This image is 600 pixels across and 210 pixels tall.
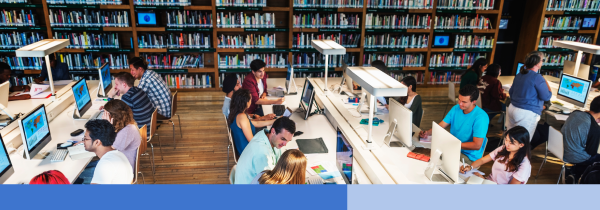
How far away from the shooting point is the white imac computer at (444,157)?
2.43 metres

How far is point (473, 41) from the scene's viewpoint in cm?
762

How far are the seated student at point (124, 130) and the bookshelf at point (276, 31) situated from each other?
373cm

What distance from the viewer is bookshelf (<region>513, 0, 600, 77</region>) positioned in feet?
24.6

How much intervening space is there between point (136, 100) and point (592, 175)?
170 inches

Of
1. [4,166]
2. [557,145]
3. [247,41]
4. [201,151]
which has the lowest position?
[201,151]

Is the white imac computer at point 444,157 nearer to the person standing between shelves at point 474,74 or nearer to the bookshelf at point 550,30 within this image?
the person standing between shelves at point 474,74

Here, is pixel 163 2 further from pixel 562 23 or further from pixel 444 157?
pixel 562 23

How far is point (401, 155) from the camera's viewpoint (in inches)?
121

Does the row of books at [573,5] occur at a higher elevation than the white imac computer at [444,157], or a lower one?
higher

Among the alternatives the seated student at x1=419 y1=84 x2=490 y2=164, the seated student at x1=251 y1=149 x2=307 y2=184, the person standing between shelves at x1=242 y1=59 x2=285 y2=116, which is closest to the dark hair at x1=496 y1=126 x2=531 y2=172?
the seated student at x1=419 y1=84 x2=490 y2=164

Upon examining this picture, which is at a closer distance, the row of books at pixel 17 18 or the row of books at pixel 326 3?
the row of books at pixel 17 18

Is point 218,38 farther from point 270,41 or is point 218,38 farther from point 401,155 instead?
point 401,155

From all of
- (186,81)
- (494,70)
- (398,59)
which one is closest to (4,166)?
(186,81)

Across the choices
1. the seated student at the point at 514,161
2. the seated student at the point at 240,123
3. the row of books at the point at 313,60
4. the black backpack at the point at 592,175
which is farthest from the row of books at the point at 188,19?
the black backpack at the point at 592,175
